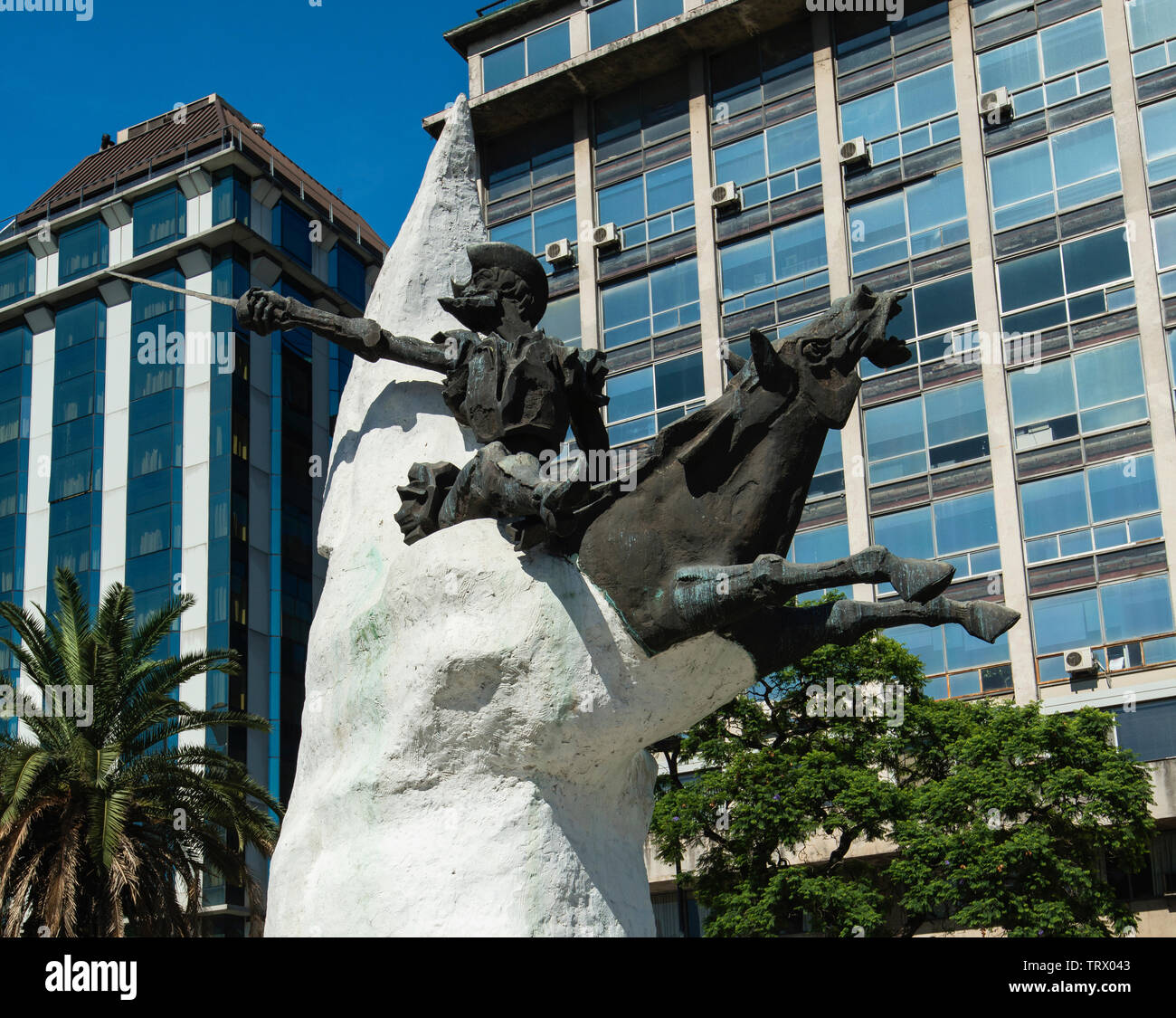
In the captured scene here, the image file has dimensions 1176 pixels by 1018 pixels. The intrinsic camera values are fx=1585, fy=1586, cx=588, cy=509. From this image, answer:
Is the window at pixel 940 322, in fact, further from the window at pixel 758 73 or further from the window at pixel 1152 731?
the window at pixel 1152 731

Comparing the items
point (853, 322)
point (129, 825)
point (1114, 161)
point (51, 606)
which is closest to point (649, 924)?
point (853, 322)

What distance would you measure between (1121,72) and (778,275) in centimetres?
878

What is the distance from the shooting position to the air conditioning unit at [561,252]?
40656 millimetres

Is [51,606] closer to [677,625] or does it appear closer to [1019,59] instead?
[1019,59]

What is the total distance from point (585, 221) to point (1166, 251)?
14663mm

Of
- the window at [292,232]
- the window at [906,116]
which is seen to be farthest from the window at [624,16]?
the window at [292,232]

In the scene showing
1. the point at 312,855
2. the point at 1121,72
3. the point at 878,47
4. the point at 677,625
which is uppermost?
the point at 878,47

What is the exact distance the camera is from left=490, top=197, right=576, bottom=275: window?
1639 inches

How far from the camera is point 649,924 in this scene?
7.92m

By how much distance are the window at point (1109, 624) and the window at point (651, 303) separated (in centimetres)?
1185

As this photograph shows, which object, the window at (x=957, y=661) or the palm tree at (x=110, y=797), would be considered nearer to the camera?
the palm tree at (x=110, y=797)

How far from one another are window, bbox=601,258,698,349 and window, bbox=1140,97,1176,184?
35.7 ft

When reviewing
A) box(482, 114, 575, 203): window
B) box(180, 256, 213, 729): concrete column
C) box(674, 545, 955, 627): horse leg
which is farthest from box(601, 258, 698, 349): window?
box(674, 545, 955, 627): horse leg

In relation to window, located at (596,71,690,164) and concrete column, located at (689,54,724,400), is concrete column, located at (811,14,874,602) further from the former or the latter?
window, located at (596,71,690,164)
